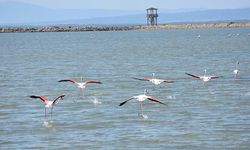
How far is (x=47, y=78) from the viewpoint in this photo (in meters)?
38.7

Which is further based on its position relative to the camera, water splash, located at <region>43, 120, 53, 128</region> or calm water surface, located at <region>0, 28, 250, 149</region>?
water splash, located at <region>43, 120, 53, 128</region>

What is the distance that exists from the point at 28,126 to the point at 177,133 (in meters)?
4.96

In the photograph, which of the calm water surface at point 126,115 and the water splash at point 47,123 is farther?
the water splash at point 47,123

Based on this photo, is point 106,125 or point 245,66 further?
point 245,66

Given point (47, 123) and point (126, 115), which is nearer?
point (47, 123)

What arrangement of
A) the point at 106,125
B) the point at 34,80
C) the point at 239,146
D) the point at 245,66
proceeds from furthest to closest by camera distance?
the point at 245,66
the point at 34,80
the point at 106,125
the point at 239,146

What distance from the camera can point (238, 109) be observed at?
24047mm

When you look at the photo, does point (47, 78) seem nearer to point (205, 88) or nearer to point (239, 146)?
point (205, 88)

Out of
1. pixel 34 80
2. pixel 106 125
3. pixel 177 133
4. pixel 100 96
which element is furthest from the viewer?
pixel 34 80

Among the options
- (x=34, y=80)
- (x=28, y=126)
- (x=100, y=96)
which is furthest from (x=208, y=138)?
(x=34, y=80)

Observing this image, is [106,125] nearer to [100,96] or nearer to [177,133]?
[177,133]

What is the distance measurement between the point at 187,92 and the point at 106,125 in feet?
28.2

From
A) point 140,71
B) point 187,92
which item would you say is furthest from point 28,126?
point 140,71

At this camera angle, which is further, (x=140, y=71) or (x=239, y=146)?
(x=140, y=71)
